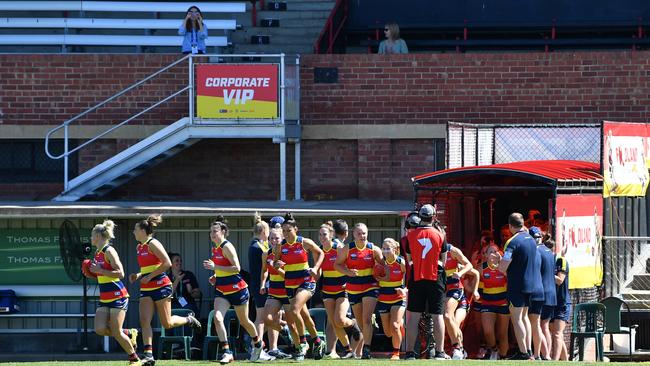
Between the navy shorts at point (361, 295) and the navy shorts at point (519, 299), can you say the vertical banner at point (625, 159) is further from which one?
the navy shorts at point (361, 295)

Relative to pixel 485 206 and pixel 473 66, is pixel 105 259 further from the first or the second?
pixel 473 66

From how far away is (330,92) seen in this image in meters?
22.2

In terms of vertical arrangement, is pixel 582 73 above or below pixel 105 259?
above

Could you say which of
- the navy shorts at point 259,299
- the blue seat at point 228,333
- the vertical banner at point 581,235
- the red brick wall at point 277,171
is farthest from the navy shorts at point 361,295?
the red brick wall at point 277,171

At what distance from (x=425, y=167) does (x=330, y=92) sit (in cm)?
197

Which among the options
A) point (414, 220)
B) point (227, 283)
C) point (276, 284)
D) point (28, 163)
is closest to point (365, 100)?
point (28, 163)

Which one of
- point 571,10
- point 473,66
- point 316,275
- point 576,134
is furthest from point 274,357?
point 571,10

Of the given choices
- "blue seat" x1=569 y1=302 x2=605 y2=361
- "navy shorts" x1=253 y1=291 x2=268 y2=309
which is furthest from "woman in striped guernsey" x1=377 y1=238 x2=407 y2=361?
"blue seat" x1=569 y1=302 x2=605 y2=361

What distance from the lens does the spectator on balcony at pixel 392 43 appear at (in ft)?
74.5

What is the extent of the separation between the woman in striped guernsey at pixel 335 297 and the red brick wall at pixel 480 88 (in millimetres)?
6807

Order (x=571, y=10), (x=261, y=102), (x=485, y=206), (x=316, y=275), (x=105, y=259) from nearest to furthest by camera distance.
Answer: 1. (x=105, y=259)
2. (x=316, y=275)
3. (x=485, y=206)
4. (x=261, y=102)
5. (x=571, y=10)

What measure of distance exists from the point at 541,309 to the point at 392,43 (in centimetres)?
818

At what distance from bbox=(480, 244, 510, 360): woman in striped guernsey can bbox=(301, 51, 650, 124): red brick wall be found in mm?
6234

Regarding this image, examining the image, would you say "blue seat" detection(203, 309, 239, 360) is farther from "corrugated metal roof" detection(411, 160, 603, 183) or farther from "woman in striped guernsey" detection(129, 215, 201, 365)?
"corrugated metal roof" detection(411, 160, 603, 183)
